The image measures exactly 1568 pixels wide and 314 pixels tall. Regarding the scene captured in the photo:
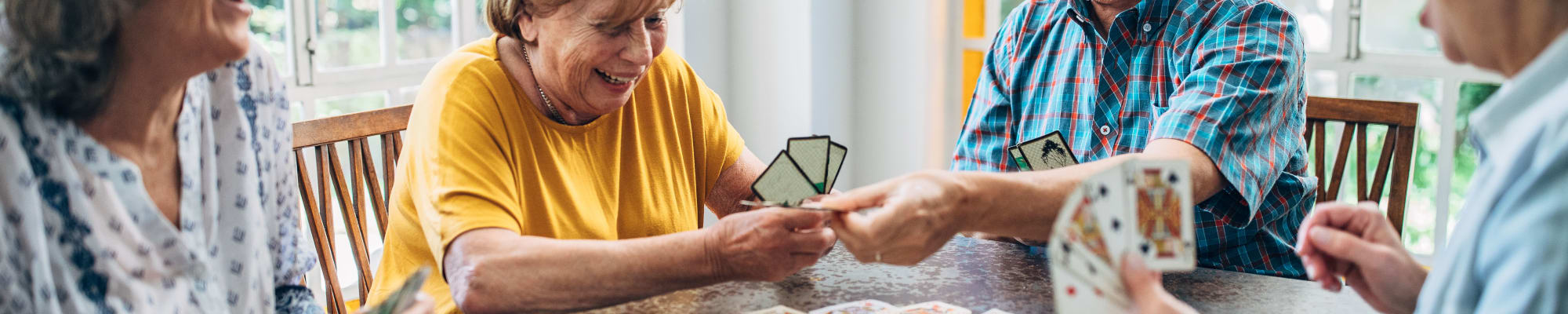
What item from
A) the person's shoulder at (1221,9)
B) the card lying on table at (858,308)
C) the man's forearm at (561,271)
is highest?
the person's shoulder at (1221,9)

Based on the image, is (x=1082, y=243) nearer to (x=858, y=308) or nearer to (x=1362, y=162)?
(x=858, y=308)

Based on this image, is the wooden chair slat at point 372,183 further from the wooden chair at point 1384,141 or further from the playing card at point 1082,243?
the wooden chair at point 1384,141

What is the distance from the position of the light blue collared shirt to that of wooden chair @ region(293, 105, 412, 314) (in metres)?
1.60

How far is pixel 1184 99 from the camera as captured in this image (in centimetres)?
191

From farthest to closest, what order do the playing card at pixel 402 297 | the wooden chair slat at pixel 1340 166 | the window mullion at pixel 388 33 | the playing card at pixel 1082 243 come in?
the window mullion at pixel 388 33 → the wooden chair slat at pixel 1340 166 → the playing card at pixel 402 297 → the playing card at pixel 1082 243

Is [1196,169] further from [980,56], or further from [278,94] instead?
[980,56]

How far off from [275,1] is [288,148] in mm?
1884

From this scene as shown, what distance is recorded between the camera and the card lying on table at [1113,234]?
101 cm

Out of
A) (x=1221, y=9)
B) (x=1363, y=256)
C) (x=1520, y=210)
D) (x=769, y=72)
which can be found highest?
(x=1221, y=9)

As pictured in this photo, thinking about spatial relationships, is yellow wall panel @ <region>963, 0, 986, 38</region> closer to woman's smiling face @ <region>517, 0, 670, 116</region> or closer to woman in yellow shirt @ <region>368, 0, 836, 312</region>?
woman in yellow shirt @ <region>368, 0, 836, 312</region>

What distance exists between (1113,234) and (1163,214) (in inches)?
3.3

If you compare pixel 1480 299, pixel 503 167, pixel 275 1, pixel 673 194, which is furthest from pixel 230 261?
pixel 275 1

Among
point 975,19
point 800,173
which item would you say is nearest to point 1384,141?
point 800,173

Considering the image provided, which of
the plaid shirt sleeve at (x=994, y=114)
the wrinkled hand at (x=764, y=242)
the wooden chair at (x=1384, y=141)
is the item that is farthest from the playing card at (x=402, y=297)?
the wooden chair at (x=1384, y=141)
